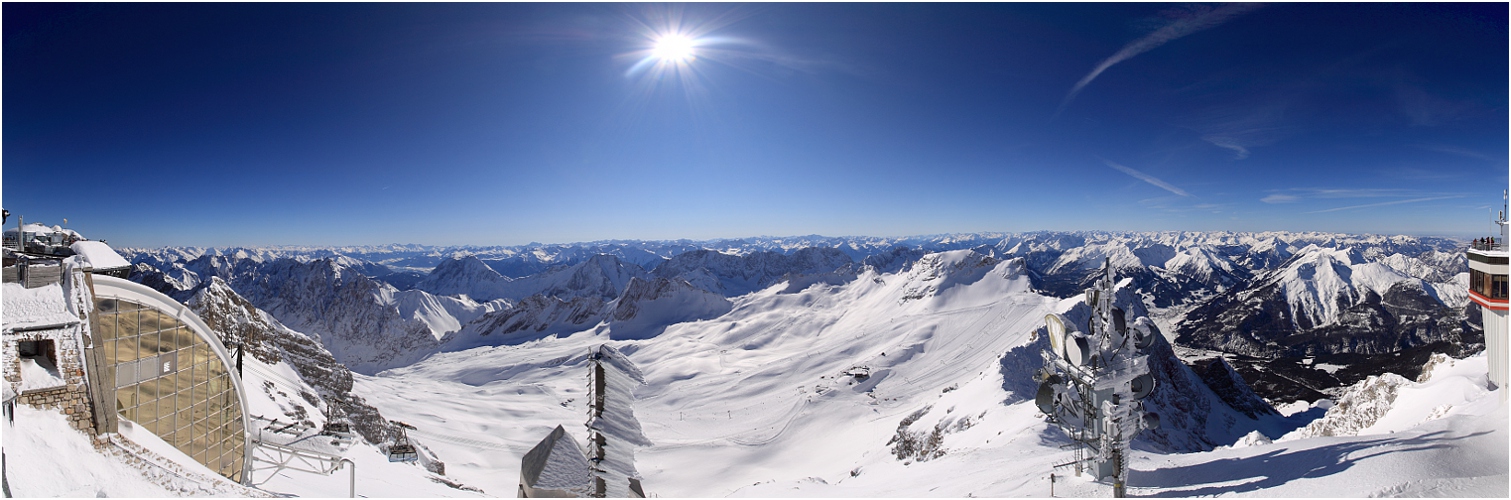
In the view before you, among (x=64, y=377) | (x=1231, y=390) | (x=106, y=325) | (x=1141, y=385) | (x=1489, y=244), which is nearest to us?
(x=64, y=377)

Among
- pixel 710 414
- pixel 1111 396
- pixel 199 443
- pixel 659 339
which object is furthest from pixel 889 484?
pixel 659 339

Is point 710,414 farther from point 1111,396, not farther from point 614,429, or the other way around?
point 614,429

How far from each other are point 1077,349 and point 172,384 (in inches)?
1040

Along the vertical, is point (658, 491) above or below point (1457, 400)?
below

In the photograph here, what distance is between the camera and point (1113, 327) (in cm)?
1203

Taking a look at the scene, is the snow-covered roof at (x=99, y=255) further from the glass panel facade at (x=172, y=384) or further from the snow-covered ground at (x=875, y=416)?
the snow-covered ground at (x=875, y=416)

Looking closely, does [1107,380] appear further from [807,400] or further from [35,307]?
[807,400]

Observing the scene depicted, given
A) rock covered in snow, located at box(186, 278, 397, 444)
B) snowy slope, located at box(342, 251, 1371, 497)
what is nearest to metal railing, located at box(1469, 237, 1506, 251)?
snowy slope, located at box(342, 251, 1371, 497)

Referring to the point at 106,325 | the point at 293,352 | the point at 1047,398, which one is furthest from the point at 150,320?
the point at 293,352

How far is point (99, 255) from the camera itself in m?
15.4

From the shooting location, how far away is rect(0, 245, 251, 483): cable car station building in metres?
11.9

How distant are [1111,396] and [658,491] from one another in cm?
4549

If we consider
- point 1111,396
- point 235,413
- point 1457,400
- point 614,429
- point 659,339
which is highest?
point 614,429

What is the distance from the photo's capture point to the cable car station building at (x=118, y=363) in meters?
11.9
